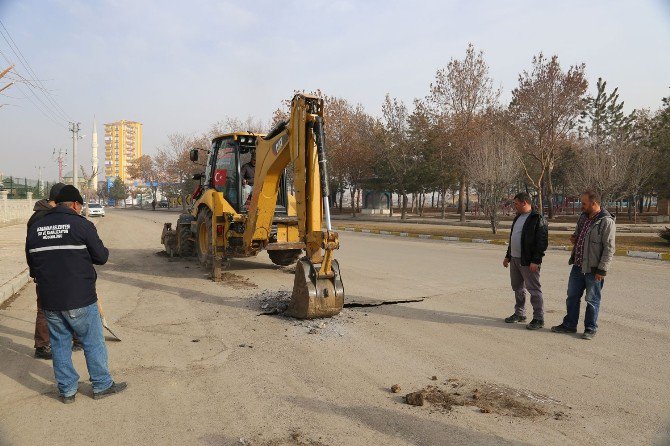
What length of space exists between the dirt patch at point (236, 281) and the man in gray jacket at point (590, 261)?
553 cm

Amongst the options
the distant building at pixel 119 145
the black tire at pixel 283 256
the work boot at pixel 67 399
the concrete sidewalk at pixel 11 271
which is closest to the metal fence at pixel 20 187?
the concrete sidewalk at pixel 11 271

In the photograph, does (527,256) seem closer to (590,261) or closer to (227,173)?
(590,261)

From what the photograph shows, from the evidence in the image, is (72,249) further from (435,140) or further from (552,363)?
(435,140)

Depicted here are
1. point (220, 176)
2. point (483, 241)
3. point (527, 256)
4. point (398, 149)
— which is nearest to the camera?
point (527, 256)

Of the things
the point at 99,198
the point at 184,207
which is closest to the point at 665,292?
the point at 184,207

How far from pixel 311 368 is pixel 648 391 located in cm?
318

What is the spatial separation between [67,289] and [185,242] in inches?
338

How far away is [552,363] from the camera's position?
497 cm

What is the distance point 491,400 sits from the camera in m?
4.02

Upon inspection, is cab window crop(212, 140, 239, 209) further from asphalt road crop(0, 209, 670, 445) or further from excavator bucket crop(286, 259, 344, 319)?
excavator bucket crop(286, 259, 344, 319)

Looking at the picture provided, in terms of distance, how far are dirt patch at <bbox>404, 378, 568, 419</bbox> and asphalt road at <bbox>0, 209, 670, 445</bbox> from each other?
3cm

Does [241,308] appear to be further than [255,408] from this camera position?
Yes

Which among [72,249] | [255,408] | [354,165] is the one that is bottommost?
[255,408]

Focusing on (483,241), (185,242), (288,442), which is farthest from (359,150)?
(288,442)
